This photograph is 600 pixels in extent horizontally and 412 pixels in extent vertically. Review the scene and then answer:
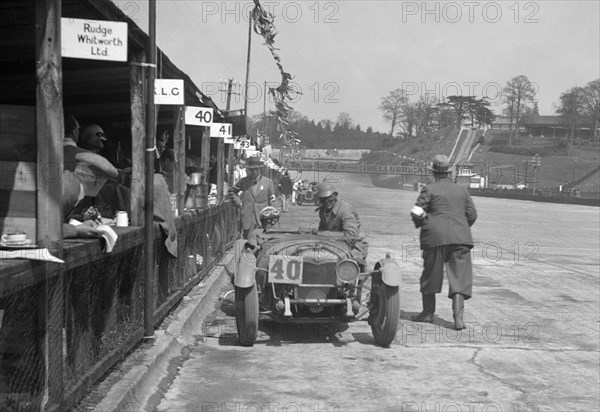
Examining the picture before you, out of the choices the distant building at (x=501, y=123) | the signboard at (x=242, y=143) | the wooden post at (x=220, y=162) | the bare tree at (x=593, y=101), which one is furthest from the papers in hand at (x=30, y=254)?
the distant building at (x=501, y=123)

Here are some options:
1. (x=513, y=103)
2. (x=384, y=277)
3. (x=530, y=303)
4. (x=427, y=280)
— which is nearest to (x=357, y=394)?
(x=384, y=277)

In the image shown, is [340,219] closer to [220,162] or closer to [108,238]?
[108,238]

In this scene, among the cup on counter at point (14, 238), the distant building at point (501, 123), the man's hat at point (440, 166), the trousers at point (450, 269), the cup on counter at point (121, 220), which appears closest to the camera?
the cup on counter at point (14, 238)

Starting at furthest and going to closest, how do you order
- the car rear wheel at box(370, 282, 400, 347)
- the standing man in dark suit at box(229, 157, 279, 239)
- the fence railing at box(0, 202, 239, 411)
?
the standing man in dark suit at box(229, 157, 279, 239), the car rear wheel at box(370, 282, 400, 347), the fence railing at box(0, 202, 239, 411)

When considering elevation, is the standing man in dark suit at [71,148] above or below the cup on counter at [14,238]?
above

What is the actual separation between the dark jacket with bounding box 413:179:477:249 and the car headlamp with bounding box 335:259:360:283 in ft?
5.71

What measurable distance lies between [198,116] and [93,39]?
713 centimetres

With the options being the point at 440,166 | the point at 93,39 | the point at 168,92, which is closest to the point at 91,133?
the point at 168,92

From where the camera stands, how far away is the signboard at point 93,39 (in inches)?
211

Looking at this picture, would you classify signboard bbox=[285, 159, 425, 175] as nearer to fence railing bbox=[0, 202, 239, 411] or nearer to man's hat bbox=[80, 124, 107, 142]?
man's hat bbox=[80, 124, 107, 142]

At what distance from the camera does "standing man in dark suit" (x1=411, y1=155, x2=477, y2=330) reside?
9.41 meters

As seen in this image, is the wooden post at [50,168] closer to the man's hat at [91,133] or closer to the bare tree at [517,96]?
the man's hat at [91,133]

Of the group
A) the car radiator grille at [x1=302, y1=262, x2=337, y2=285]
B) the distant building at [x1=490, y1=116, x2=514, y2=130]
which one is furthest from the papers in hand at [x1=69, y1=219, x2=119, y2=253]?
the distant building at [x1=490, y1=116, x2=514, y2=130]

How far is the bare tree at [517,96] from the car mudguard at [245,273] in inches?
5949
